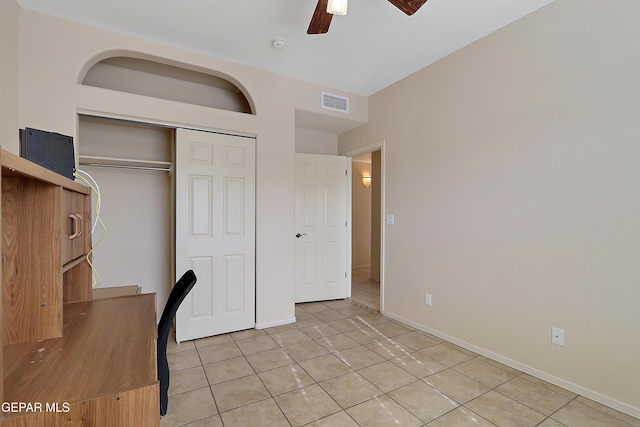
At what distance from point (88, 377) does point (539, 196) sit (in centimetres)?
273

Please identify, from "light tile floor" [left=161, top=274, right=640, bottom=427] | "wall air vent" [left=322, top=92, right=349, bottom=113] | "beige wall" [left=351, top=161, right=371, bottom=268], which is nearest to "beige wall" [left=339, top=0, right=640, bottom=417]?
"light tile floor" [left=161, top=274, right=640, bottom=427]

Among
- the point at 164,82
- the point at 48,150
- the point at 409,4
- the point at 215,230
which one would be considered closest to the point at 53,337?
the point at 48,150

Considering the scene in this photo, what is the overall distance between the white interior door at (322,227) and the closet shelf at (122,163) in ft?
5.39

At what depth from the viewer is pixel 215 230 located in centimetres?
296

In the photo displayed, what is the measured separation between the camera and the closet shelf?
105 inches

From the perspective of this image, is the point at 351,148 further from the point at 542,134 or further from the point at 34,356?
the point at 34,356

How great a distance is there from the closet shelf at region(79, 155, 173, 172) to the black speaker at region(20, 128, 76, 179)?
116 cm

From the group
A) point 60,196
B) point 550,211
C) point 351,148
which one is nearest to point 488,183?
point 550,211

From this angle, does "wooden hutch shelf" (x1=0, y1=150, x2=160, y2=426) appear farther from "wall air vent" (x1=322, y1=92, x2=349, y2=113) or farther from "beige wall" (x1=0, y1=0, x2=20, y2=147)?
"wall air vent" (x1=322, y1=92, x2=349, y2=113)

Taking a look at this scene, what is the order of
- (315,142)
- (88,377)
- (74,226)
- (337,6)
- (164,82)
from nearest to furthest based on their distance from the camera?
(88,377)
(74,226)
(337,6)
(164,82)
(315,142)

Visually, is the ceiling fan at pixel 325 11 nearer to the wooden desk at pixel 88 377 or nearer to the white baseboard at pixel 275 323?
the wooden desk at pixel 88 377

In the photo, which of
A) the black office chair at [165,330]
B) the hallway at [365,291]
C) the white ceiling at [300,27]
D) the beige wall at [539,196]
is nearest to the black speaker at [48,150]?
the black office chair at [165,330]

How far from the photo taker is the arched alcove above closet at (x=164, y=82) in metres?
2.89

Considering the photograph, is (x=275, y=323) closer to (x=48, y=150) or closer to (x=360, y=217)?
(x=48, y=150)
